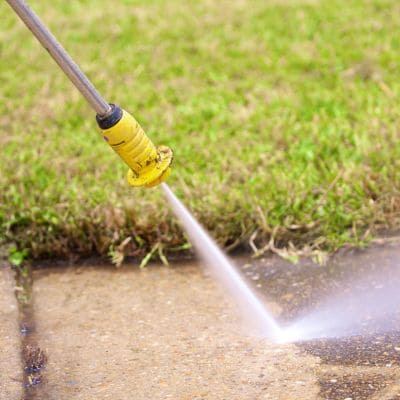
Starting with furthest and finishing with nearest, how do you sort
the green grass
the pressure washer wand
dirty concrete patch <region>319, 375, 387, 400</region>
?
the green grass
the pressure washer wand
dirty concrete patch <region>319, 375, 387, 400</region>

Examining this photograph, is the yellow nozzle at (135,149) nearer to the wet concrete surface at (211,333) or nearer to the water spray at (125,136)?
the water spray at (125,136)

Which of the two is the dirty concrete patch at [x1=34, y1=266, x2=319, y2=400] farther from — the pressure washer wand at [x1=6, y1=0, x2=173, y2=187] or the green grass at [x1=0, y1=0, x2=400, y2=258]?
the pressure washer wand at [x1=6, y1=0, x2=173, y2=187]

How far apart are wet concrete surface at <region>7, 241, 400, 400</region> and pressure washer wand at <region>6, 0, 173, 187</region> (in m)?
0.45

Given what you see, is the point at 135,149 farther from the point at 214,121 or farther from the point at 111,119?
the point at 214,121

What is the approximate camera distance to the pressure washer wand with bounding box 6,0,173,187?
2084 millimetres

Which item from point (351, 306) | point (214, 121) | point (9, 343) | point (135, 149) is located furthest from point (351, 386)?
point (214, 121)

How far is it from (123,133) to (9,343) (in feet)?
2.15

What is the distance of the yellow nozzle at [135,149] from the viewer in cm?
213

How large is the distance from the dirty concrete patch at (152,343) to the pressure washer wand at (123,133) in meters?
0.44

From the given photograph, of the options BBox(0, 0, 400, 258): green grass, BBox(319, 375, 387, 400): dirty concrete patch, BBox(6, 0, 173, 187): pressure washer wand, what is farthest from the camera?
BBox(0, 0, 400, 258): green grass

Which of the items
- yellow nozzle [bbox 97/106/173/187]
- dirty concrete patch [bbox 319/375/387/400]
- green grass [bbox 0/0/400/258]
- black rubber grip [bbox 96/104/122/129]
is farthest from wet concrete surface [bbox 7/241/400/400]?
black rubber grip [bbox 96/104/122/129]

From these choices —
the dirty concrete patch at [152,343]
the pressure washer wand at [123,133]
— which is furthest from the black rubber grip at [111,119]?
the dirty concrete patch at [152,343]

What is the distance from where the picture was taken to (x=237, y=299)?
2537mm

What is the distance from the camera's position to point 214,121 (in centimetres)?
358
